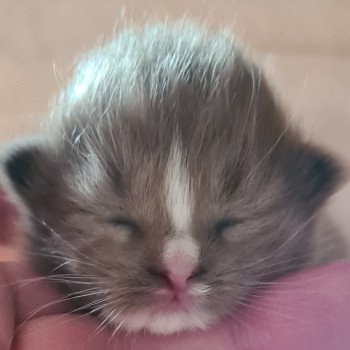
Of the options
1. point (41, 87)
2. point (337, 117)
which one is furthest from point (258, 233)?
point (41, 87)

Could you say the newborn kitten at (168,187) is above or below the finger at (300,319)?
above

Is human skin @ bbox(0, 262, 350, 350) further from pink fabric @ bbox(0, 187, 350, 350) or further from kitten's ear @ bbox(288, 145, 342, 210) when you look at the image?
kitten's ear @ bbox(288, 145, 342, 210)

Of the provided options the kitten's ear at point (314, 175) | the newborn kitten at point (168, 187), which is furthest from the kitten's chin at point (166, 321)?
the kitten's ear at point (314, 175)

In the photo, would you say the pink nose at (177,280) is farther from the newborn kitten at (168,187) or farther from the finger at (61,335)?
the finger at (61,335)

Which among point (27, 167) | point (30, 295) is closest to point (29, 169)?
point (27, 167)

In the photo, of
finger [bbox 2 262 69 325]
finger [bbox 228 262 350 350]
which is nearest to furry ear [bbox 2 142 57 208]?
finger [bbox 2 262 69 325]

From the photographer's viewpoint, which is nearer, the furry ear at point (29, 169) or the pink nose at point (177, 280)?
the pink nose at point (177, 280)

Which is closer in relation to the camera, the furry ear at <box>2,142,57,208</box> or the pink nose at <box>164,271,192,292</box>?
the pink nose at <box>164,271,192,292</box>
